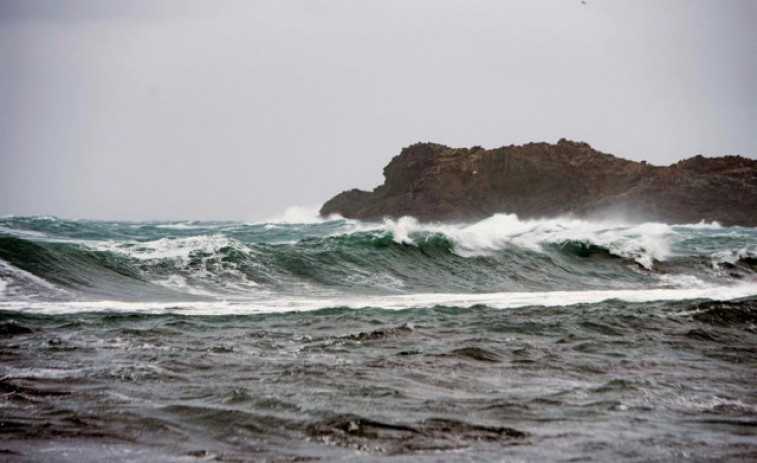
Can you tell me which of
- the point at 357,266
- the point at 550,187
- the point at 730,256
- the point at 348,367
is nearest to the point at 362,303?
the point at 357,266

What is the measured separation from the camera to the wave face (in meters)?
13.7

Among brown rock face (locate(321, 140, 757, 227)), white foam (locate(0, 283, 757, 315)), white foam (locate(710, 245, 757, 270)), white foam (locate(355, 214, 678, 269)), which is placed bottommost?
white foam (locate(0, 283, 757, 315))

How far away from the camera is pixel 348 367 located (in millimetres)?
6402

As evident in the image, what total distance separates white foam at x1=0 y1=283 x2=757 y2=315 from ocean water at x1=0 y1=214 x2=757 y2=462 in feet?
0.18

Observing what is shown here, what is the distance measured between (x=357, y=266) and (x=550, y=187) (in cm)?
5404

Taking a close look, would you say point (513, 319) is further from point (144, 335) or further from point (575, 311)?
point (144, 335)

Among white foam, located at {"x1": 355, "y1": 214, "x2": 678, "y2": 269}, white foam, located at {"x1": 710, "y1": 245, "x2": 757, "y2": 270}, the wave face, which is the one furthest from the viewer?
white foam, located at {"x1": 710, "y1": 245, "x2": 757, "y2": 270}

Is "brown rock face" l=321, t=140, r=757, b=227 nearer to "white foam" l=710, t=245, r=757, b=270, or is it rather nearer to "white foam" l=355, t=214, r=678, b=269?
"white foam" l=355, t=214, r=678, b=269

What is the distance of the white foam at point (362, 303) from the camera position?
34.3 ft

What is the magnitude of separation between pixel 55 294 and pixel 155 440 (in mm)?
9006

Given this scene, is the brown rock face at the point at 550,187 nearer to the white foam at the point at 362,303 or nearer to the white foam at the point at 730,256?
the white foam at the point at 730,256

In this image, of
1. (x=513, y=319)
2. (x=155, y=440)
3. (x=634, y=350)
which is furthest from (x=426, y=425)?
(x=513, y=319)

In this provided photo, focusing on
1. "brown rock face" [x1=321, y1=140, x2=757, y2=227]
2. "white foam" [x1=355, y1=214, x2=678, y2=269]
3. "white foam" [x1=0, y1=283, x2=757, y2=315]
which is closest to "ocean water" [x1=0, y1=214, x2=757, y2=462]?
"white foam" [x1=0, y1=283, x2=757, y2=315]

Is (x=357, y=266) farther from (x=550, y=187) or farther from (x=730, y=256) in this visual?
(x=550, y=187)
